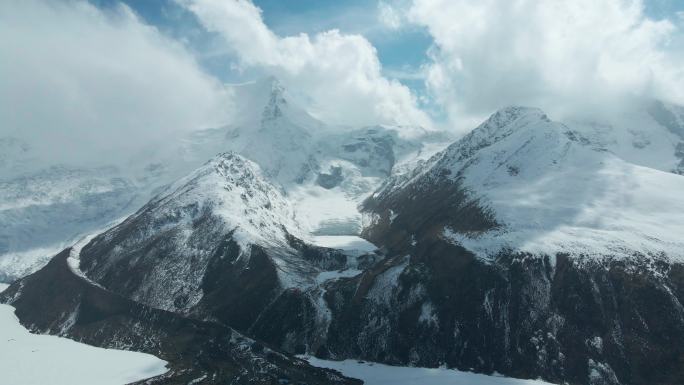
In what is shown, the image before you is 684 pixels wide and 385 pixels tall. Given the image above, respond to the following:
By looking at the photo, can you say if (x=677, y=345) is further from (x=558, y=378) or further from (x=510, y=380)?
(x=510, y=380)

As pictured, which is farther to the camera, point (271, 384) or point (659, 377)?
point (271, 384)

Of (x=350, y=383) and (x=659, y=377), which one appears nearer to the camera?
(x=659, y=377)

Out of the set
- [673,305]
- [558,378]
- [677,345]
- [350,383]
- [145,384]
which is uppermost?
[673,305]

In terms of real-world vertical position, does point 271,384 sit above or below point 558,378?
below

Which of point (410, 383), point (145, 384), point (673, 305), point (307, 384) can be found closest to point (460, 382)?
point (410, 383)

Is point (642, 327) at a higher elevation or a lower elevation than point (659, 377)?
higher

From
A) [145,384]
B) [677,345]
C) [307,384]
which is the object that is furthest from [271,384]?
[677,345]

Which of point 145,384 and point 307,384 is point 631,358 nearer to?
point 307,384

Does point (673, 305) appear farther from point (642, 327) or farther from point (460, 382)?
point (460, 382)
